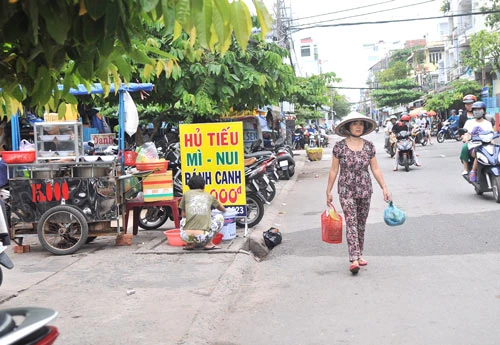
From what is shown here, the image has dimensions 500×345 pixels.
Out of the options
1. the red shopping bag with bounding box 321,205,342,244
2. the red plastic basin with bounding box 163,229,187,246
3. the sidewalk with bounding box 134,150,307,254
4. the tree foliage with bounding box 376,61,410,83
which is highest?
the tree foliage with bounding box 376,61,410,83

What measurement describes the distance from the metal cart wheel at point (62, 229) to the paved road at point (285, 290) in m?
0.16

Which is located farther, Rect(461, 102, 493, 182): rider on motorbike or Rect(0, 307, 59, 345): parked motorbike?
Rect(461, 102, 493, 182): rider on motorbike

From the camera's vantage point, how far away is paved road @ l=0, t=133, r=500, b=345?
15.9 ft

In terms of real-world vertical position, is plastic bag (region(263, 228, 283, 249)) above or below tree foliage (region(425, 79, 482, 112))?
below

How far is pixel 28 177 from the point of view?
8477 millimetres

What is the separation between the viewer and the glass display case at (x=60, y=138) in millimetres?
8781

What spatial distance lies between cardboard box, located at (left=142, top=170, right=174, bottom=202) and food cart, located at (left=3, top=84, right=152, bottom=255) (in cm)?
52

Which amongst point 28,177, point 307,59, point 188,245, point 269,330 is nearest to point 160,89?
point 28,177

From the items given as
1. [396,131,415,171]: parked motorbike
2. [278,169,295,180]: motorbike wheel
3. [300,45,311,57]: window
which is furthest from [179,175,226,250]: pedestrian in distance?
[300,45,311,57]: window

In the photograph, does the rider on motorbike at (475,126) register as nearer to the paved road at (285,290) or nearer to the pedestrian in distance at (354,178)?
the paved road at (285,290)

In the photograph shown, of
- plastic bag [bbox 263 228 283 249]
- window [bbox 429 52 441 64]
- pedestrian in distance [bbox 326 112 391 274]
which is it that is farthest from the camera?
window [bbox 429 52 441 64]

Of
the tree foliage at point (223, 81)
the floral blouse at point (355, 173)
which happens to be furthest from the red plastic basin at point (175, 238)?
the tree foliage at point (223, 81)

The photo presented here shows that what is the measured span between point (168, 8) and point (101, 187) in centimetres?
604

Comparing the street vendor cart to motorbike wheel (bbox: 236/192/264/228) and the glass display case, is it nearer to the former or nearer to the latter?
the glass display case
